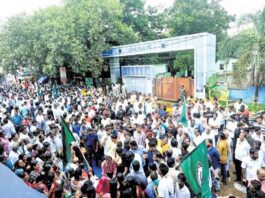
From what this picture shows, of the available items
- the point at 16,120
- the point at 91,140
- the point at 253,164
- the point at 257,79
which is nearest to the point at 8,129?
the point at 16,120

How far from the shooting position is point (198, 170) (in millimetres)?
4645

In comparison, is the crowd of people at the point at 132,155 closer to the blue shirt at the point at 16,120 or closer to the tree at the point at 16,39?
the blue shirt at the point at 16,120

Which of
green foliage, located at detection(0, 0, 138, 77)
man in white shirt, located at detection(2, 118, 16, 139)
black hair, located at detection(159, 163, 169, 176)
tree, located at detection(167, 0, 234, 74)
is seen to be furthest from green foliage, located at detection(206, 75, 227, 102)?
black hair, located at detection(159, 163, 169, 176)

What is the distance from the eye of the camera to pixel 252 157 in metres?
5.78

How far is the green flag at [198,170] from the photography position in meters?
4.44

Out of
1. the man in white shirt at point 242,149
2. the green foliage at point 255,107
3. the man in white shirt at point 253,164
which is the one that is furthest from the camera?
the green foliage at point 255,107

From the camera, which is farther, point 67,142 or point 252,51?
point 252,51

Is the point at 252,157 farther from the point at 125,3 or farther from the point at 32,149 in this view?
the point at 125,3

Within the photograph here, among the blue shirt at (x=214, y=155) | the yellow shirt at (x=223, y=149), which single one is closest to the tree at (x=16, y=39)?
the yellow shirt at (x=223, y=149)

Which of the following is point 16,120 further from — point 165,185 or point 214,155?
point 165,185

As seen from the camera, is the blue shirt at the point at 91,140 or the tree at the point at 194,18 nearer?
the blue shirt at the point at 91,140

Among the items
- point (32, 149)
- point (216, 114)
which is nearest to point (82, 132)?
point (32, 149)

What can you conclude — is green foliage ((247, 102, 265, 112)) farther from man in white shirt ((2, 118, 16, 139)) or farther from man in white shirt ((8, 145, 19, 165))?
man in white shirt ((8, 145, 19, 165))

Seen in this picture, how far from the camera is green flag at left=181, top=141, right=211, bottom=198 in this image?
14.6 ft
